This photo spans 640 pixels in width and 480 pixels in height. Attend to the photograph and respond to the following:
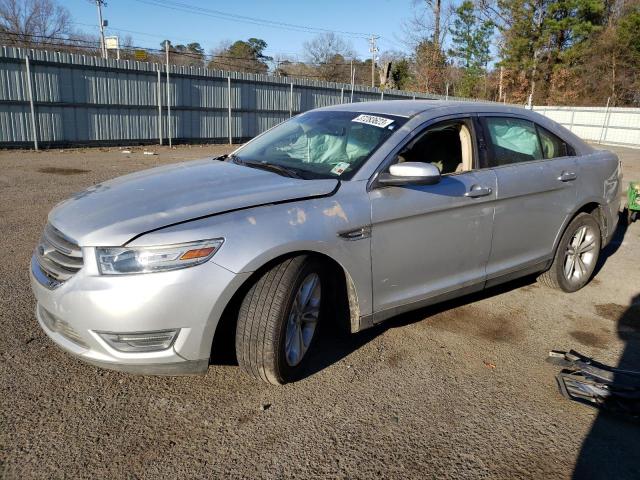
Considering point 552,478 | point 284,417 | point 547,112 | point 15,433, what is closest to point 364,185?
point 284,417

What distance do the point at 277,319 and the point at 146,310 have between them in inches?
26.0

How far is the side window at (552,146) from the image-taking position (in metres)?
4.37

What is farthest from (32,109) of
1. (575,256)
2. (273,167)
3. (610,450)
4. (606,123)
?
(606,123)

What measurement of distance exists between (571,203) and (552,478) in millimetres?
2743

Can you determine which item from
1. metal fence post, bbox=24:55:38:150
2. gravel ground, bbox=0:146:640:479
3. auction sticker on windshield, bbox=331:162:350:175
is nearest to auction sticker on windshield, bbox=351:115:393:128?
auction sticker on windshield, bbox=331:162:350:175

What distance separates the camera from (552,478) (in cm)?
234

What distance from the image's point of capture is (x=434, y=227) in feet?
11.1

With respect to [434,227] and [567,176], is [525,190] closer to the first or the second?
[567,176]

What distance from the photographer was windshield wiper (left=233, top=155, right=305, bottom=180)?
127 inches

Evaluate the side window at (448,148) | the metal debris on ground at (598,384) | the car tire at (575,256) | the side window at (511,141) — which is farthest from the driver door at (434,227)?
the car tire at (575,256)

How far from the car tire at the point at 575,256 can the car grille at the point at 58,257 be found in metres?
3.82

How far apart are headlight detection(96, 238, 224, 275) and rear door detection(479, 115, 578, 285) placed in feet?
7.75

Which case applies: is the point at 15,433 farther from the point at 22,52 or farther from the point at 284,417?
the point at 22,52

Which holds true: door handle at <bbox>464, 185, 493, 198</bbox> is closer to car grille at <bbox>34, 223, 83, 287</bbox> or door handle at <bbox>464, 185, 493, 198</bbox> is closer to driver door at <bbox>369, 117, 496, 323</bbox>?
driver door at <bbox>369, 117, 496, 323</bbox>
